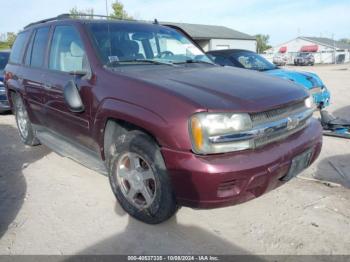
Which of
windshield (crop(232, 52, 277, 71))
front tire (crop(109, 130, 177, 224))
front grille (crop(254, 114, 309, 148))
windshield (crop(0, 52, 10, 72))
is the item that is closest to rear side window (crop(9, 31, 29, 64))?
front tire (crop(109, 130, 177, 224))

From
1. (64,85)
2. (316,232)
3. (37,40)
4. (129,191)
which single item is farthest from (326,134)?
(37,40)

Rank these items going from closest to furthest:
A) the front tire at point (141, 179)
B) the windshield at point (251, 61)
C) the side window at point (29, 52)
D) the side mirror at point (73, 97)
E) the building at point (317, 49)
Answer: the front tire at point (141, 179), the side mirror at point (73, 97), the side window at point (29, 52), the windshield at point (251, 61), the building at point (317, 49)

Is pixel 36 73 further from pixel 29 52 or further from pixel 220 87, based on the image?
pixel 220 87

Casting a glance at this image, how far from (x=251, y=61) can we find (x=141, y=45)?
5.11 metres

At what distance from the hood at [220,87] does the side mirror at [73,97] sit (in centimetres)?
56

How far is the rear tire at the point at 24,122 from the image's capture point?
529 centimetres

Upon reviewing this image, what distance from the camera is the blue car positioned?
7426 millimetres

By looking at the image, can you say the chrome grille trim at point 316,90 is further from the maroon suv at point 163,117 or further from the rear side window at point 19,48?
the rear side window at point 19,48

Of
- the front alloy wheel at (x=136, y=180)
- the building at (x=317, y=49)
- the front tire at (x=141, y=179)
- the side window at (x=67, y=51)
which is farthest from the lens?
the building at (x=317, y=49)

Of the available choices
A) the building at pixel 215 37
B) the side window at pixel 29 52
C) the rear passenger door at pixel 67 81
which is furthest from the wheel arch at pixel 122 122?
the building at pixel 215 37

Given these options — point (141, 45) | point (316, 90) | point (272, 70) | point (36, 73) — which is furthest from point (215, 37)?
point (141, 45)

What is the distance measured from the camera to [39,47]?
179 inches

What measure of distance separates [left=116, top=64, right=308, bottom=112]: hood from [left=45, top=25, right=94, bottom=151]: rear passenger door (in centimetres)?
52

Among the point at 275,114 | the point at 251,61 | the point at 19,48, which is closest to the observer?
the point at 275,114
